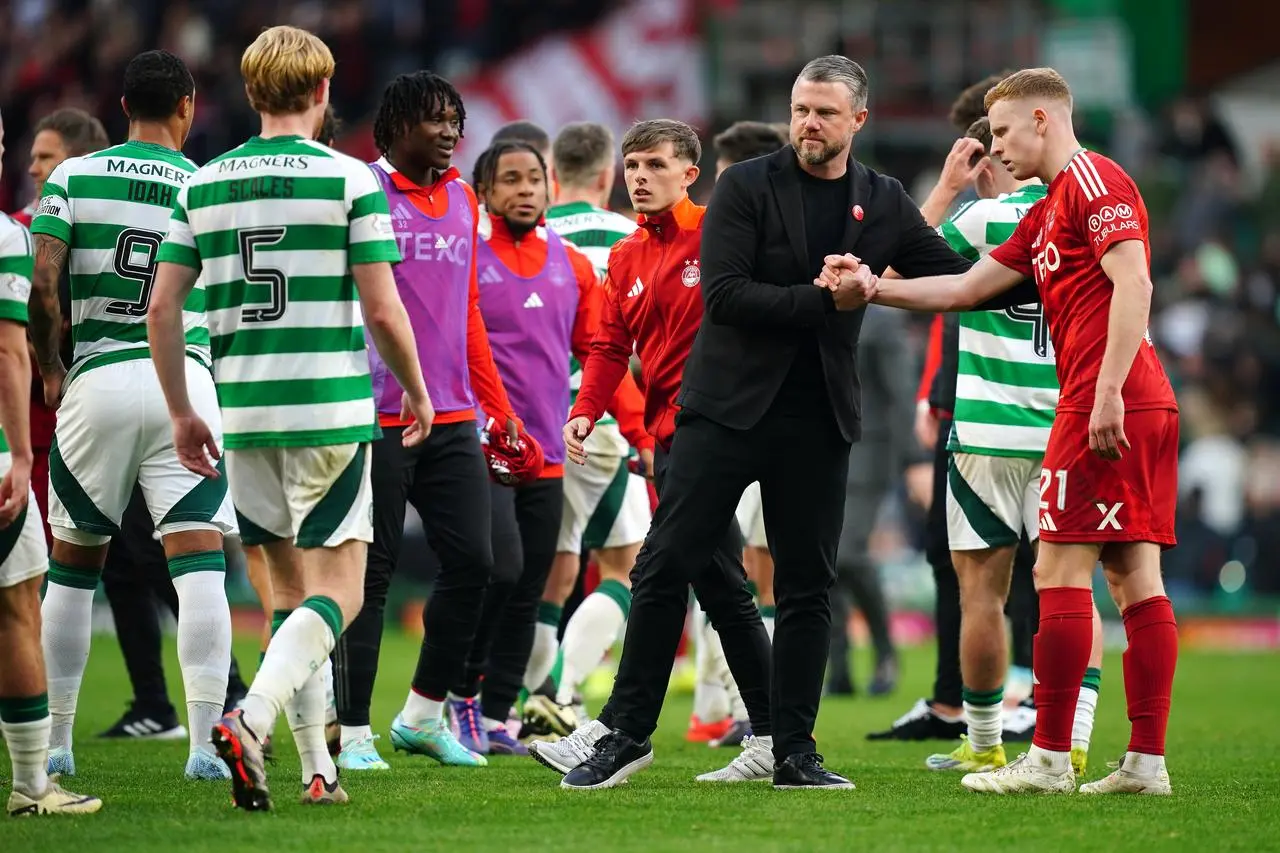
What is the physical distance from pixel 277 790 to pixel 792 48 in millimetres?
18767

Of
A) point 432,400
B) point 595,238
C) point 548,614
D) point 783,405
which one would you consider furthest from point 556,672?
point 783,405

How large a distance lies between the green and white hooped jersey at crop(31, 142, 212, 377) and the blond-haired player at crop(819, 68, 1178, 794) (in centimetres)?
251

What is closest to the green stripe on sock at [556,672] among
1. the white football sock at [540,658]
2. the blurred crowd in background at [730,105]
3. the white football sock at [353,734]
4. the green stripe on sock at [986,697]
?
the white football sock at [540,658]

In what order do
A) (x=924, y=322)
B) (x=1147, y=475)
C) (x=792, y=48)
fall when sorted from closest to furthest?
1. (x=1147, y=475)
2. (x=924, y=322)
3. (x=792, y=48)

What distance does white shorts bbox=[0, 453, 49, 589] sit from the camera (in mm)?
5320

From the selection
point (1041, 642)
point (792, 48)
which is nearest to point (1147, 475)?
point (1041, 642)

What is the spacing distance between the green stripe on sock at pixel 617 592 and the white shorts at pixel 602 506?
0.21 m

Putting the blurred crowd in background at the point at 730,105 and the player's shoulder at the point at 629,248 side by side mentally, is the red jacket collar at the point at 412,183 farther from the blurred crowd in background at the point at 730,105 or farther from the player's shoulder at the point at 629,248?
the blurred crowd in background at the point at 730,105

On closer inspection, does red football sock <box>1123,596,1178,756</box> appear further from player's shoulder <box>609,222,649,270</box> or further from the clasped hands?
player's shoulder <box>609,222,649,270</box>

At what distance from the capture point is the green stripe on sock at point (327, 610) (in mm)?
5480

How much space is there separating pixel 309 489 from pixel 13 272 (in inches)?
42.8

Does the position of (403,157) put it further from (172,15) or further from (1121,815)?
(172,15)

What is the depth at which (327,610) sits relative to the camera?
550 centimetres

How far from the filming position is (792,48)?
924 inches
